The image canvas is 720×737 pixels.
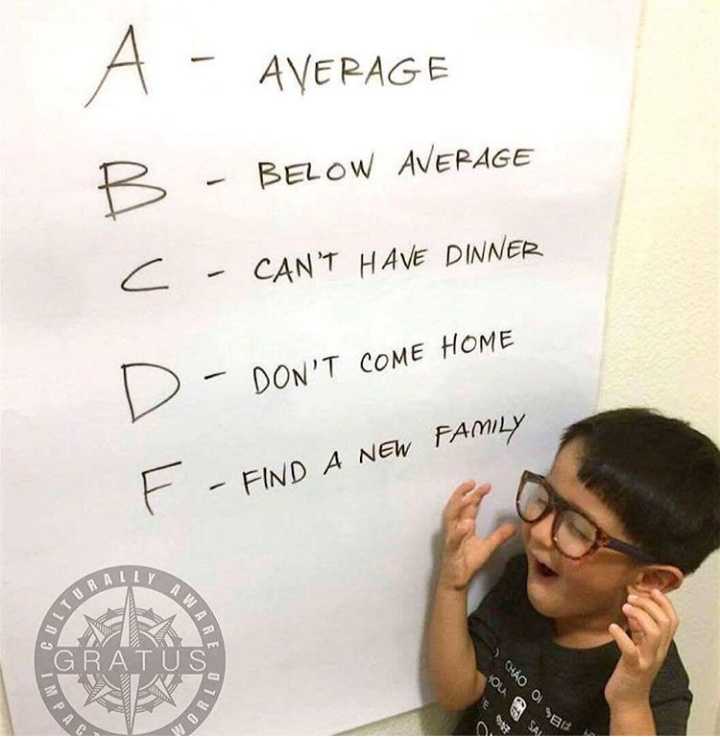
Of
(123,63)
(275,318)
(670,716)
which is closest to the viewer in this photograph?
(123,63)

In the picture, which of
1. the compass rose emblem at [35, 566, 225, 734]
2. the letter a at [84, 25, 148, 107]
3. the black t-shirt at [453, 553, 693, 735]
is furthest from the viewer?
the black t-shirt at [453, 553, 693, 735]

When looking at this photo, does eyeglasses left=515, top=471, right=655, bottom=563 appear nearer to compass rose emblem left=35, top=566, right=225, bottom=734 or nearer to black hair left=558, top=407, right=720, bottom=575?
black hair left=558, top=407, right=720, bottom=575

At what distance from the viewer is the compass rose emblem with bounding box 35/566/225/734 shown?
0.68 meters

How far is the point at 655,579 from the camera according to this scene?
2.45ft

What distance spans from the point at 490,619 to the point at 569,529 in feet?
0.53

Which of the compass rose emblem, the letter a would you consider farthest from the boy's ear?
the letter a

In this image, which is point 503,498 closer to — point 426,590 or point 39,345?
point 426,590

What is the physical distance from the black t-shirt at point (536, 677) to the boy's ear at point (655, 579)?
3.0 inches

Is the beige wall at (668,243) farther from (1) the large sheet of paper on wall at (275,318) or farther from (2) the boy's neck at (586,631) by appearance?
(2) the boy's neck at (586,631)

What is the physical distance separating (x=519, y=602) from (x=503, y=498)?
110 mm

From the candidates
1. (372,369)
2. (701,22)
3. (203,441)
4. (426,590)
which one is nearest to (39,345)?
(203,441)

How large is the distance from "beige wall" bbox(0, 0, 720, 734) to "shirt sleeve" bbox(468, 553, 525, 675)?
10 cm

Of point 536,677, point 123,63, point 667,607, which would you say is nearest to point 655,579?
point 667,607

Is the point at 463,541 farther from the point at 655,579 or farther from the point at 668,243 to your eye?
the point at 668,243
